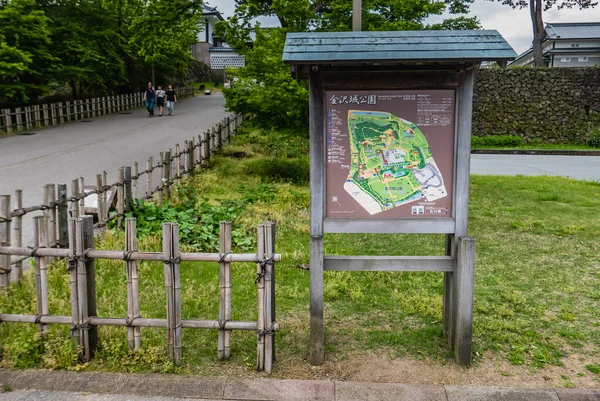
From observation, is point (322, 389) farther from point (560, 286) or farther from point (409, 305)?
point (560, 286)

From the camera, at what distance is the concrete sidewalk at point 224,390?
13.1ft

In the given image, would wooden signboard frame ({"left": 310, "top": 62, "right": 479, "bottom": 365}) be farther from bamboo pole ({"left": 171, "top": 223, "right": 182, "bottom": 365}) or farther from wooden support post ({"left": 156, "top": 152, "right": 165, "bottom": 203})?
wooden support post ({"left": 156, "top": 152, "right": 165, "bottom": 203})

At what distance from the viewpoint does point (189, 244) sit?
7672mm

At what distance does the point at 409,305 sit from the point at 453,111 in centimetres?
233

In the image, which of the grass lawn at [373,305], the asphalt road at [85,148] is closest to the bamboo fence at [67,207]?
the grass lawn at [373,305]

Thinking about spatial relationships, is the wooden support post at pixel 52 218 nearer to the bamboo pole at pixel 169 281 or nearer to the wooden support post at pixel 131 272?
the wooden support post at pixel 131 272

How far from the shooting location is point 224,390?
4.09 meters

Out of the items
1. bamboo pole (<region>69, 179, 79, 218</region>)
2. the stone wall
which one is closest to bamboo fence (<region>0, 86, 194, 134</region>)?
bamboo pole (<region>69, 179, 79, 218</region>)

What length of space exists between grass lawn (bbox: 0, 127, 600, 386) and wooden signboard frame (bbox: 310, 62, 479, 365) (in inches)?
18.9

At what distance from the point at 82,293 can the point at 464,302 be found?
3.23m

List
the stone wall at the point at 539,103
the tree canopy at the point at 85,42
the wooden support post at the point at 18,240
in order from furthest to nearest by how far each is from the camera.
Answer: the stone wall at the point at 539,103 → the tree canopy at the point at 85,42 → the wooden support post at the point at 18,240

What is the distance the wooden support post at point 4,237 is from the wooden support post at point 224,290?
8.76ft

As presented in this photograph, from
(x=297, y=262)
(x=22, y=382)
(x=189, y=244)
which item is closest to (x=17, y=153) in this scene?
(x=189, y=244)

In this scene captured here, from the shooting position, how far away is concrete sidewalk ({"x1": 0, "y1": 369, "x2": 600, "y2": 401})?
13.1 feet
